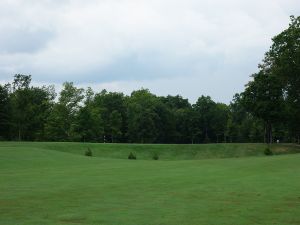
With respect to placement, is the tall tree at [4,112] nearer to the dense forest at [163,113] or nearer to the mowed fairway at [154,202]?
the dense forest at [163,113]

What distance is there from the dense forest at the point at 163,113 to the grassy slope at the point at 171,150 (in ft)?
27.0

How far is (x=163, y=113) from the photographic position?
128 meters

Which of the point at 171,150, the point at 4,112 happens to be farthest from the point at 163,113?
the point at 171,150

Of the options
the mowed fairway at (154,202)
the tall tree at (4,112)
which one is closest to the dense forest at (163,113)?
the tall tree at (4,112)

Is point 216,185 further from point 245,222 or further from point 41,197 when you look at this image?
point 245,222

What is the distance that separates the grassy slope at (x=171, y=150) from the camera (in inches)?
2530

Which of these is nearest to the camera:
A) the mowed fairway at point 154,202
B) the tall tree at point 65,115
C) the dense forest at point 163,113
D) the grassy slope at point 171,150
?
the mowed fairway at point 154,202

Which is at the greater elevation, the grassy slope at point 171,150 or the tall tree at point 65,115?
the tall tree at point 65,115

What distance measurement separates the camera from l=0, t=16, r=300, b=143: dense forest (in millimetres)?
73312

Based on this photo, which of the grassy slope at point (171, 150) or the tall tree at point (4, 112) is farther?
the tall tree at point (4, 112)

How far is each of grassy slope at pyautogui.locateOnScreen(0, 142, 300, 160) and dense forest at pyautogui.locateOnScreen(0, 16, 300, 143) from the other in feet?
27.0

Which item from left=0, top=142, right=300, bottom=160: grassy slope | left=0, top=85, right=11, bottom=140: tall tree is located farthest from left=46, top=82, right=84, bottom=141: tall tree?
left=0, top=142, right=300, bottom=160: grassy slope

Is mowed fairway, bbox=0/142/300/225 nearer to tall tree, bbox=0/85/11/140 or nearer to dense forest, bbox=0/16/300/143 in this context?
dense forest, bbox=0/16/300/143

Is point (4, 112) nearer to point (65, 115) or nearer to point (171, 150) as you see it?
point (65, 115)
